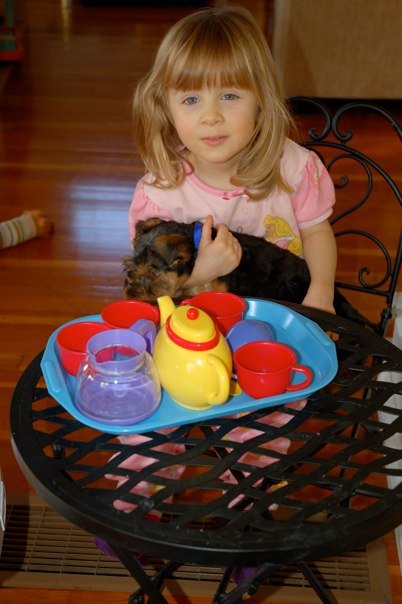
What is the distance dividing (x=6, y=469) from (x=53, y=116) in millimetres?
2470

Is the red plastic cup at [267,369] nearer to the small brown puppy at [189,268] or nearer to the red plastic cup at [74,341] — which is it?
the red plastic cup at [74,341]

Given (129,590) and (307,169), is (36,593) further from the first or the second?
(307,169)

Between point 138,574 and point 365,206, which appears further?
point 365,206

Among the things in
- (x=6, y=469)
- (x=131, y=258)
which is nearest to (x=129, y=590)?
(x=6, y=469)

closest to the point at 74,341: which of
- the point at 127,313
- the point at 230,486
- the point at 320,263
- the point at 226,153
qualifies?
the point at 127,313

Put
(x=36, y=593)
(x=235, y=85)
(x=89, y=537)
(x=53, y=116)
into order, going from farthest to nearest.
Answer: (x=53, y=116) < (x=89, y=537) < (x=36, y=593) < (x=235, y=85)

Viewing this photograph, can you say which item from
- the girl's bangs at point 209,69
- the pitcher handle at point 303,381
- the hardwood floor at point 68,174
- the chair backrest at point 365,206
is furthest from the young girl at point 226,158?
the hardwood floor at point 68,174

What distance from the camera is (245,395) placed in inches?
40.8

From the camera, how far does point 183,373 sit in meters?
0.97

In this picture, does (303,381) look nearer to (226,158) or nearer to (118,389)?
(118,389)

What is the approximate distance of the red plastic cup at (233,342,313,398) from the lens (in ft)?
3.27

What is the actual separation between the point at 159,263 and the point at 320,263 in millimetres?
363

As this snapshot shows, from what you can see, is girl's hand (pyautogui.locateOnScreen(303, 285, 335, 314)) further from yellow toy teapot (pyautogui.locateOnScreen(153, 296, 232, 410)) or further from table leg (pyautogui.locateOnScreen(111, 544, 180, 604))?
A: table leg (pyautogui.locateOnScreen(111, 544, 180, 604))

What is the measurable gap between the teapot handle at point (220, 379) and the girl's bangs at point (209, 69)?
0.60m
